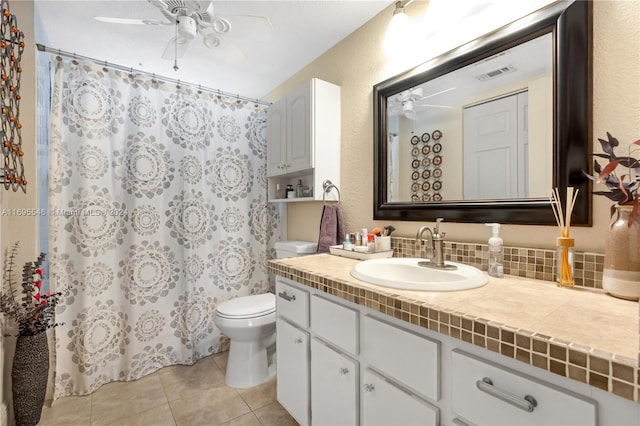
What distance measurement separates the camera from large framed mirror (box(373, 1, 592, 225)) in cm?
101

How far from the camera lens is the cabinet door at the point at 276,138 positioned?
7.22ft

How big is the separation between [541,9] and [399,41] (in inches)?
26.5

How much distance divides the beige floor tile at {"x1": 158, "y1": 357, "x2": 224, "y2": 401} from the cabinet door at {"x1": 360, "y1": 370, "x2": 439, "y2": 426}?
128 centimetres

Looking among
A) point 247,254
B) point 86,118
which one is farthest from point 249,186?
point 86,118

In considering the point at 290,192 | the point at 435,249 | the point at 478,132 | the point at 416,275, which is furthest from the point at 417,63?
the point at 290,192

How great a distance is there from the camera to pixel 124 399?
1.73 meters

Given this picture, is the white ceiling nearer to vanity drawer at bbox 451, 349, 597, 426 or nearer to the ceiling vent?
the ceiling vent

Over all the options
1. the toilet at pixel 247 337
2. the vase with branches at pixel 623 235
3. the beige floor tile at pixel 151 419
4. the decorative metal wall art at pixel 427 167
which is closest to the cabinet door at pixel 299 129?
the decorative metal wall art at pixel 427 167

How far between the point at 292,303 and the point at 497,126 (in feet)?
3.87

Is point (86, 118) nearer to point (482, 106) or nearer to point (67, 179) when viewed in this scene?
point (67, 179)

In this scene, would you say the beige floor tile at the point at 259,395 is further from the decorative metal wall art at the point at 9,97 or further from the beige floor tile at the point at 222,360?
the decorative metal wall art at the point at 9,97

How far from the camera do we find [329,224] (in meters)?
1.90

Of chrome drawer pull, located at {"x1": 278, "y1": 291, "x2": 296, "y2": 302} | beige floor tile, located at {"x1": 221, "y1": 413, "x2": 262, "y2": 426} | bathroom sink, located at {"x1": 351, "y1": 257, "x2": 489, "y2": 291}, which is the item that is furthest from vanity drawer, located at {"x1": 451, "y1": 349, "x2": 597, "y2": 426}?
beige floor tile, located at {"x1": 221, "y1": 413, "x2": 262, "y2": 426}

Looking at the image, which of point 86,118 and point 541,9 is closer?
point 541,9
